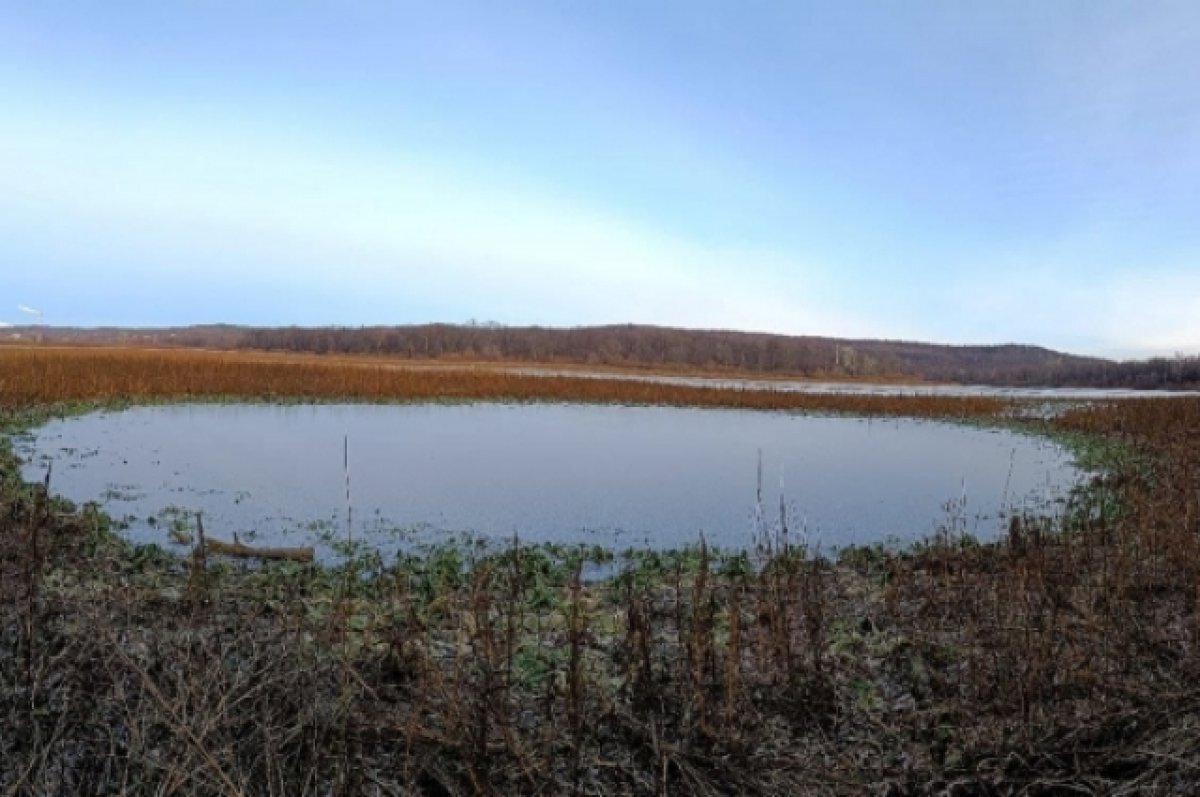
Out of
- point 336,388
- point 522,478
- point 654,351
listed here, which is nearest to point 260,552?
point 522,478

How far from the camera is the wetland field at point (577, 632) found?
350cm

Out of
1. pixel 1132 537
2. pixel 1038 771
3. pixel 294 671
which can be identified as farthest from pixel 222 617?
pixel 1132 537

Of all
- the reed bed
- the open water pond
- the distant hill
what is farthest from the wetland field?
the distant hill

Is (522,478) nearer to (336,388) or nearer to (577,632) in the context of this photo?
(577,632)

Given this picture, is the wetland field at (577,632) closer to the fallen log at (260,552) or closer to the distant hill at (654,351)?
the fallen log at (260,552)

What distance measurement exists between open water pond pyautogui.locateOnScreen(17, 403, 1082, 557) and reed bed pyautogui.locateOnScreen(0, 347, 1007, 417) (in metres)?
3.72

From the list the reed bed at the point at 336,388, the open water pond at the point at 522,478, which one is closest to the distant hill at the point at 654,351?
the reed bed at the point at 336,388

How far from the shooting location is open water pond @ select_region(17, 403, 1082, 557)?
9.49 metres

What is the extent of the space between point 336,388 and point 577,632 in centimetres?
2801

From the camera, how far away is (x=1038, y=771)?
11.9ft

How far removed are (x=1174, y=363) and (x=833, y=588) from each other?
357ft

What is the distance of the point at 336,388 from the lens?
30.2m

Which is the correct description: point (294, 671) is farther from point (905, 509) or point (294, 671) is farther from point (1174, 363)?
point (1174, 363)

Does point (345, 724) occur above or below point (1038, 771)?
above
